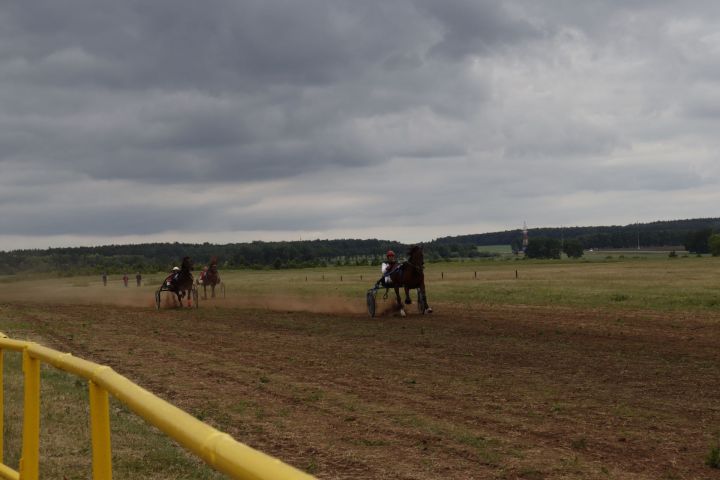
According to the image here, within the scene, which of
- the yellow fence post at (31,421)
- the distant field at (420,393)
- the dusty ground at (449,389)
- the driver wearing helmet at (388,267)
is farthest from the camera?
the driver wearing helmet at (388,267)

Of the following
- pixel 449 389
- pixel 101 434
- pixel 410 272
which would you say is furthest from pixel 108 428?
pixel 410 272

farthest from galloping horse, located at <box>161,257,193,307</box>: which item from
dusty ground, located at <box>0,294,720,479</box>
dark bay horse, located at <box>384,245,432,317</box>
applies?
dark bay horse, located at <box>384,245,432,317</box>

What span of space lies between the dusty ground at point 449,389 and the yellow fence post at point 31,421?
8.83ft

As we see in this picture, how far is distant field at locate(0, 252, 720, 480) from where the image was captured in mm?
7500

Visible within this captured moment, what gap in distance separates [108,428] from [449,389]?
794 cm

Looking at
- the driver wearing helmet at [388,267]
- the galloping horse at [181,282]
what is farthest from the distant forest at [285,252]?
the driver wearing helmet at [388,267]

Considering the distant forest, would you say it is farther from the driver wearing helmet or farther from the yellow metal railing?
the yellow metal railing

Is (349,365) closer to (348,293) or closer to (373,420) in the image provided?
(373,420)

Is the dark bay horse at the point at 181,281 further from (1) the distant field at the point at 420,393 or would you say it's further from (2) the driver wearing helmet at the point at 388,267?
(2) the driver wearing helmet at the point at 388,267

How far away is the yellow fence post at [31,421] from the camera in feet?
17.0

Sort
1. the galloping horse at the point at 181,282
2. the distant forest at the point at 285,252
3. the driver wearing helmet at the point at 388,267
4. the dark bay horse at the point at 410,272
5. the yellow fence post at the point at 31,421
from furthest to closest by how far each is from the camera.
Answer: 1. the distant forest at the point at 285,252
2. the galloping horse at the point at 181,282
3. the driver wearing helmet at the point at 388,267
4. the dark bay horse at the point at 410,272
5. the yellow fence post at the point at 31,421

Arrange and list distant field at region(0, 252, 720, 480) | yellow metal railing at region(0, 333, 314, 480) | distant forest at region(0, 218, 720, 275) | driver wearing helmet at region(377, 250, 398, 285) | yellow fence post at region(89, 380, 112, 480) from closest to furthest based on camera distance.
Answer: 1. yellow metal railing at region(0, 333, 314, 480)
2. yellow fence post at region(89, 380, 112, 480)
3. distant field at region(0, 252, 720, 480)
4. driver wearing helmet at region(377, 250, 398, 285)
5. distant forest at region(0, 218, 720, 275)

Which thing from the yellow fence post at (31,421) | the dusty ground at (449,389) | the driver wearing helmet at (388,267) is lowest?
the dusty ground at (449,389)

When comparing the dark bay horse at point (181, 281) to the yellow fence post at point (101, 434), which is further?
the dark bay horse at point (181, 281)
